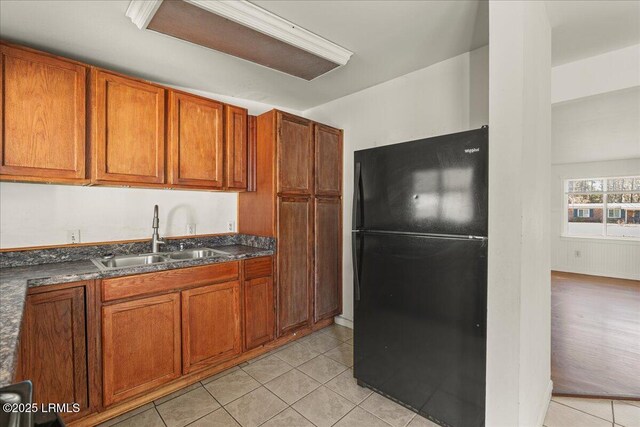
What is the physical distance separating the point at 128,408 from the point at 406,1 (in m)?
3.09

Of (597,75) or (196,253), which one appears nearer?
(597,75)

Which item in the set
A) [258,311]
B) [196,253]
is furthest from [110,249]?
[258,311]

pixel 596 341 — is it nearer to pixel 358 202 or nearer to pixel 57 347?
pixel 358 202

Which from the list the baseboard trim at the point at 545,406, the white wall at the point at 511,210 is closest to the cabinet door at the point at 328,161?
the white wall at the point at 511,210

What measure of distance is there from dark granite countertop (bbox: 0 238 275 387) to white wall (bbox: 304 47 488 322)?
54.8 inches

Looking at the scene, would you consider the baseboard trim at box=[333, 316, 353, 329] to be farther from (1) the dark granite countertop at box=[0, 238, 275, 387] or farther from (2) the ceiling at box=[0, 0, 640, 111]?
(2) the ceiling at box=[0, 0, 640, 111]

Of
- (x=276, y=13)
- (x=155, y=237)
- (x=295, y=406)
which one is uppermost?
(x=276, y=13)

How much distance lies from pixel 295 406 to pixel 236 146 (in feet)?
7.17

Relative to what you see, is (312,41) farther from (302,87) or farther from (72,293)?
(72,293)

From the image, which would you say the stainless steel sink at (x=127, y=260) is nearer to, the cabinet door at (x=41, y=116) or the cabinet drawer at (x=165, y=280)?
the cabinet drawer at (x=165, y=280)

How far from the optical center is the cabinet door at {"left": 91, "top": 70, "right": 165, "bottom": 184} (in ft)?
6.79

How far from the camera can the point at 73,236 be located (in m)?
2.27

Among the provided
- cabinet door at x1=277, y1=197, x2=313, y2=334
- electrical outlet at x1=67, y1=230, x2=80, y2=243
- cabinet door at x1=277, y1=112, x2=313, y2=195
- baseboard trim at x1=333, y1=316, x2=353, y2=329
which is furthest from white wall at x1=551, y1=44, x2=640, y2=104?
electrical outlet at x1=67, y1=230, x2=80, y2=243

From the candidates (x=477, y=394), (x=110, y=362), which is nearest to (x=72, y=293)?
(x=110, y=362)
